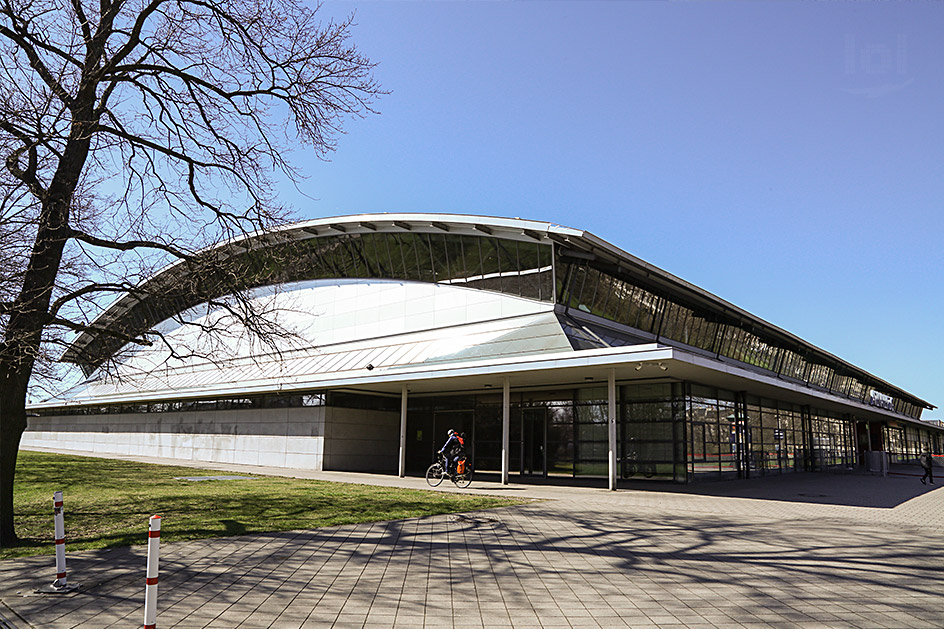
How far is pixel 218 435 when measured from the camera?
30.0m

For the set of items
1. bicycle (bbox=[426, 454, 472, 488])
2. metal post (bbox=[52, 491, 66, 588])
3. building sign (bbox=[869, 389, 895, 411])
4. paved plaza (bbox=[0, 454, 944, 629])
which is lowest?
bicycle (bbox=[426, 454, 472, 488])

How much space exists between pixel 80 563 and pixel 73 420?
44.7 m

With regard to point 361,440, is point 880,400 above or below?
above

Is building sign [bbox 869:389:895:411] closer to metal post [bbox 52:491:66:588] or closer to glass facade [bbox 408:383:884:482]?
glass facade [bbox 408:383:884:482]

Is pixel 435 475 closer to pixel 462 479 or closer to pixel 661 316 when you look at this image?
pixel 462 479

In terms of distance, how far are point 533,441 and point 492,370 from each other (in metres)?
6.20

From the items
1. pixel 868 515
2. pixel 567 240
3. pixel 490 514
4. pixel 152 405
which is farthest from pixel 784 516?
pixel 152 405

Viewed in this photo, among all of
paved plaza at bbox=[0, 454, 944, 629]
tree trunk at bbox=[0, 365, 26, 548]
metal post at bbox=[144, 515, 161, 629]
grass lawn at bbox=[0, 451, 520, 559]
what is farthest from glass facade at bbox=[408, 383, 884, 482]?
metal post at bbox=[144, 515, 161, 629]

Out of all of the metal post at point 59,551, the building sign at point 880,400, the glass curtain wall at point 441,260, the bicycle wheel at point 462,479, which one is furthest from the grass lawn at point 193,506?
the building sign at point 880,400

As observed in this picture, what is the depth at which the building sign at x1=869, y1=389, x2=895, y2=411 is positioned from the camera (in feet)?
175

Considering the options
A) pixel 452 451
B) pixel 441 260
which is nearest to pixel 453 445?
pixel 452 451

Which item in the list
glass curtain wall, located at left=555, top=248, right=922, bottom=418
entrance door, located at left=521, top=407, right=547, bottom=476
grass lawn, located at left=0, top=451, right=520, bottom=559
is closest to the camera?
grass lawn, located at left=0, top=451, right=520, bottom=559

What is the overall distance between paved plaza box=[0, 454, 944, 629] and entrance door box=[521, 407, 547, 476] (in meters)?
10.8

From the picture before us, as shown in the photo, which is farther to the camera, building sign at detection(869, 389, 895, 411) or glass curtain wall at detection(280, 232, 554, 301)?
building sign at detection(869, 389, 895, 411)
